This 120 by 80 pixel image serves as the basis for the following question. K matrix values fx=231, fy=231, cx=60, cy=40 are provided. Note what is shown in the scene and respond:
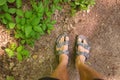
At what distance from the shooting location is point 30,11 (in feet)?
9.50

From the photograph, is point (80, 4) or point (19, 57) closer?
point (19, 57)

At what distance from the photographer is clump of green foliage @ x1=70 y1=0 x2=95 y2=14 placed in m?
3.16

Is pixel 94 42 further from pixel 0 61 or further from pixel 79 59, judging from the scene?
pixel 0 61

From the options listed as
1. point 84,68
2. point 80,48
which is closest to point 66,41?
point 80,48

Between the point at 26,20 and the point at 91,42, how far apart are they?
102 cm

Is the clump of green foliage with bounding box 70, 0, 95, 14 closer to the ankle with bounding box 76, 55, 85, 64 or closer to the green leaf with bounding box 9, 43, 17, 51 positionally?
the ankle with bounding box 76, 55, 85, 64

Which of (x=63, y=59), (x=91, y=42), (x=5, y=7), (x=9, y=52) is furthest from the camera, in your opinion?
(x=91, y=42)

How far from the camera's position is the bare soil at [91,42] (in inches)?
124

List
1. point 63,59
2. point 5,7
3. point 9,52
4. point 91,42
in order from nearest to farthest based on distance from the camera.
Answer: point 5,7, point 9,52, point 63,59, point 91,42

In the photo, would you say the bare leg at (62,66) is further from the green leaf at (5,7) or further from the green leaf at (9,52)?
the green leaf at (5,7)

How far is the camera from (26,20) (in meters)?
2.86

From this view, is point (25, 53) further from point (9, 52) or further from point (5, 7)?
point (5, 7)

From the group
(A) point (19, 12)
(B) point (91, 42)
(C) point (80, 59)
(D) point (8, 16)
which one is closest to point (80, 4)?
(B) point (91, 42)

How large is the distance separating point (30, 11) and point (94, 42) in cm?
105
